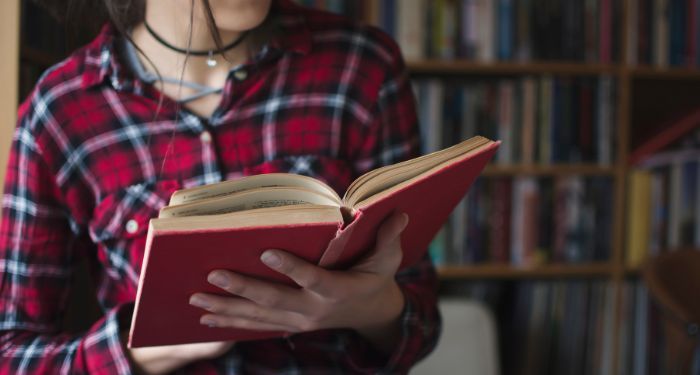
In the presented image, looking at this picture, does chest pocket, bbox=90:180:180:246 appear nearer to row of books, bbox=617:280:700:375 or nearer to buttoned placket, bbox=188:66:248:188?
buttoned placket, bbox=188:66:248:188

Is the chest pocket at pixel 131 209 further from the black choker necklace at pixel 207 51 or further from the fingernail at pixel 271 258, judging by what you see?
the fingernail at pixel 271 258

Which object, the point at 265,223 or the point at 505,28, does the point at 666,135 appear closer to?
the point at 505,28

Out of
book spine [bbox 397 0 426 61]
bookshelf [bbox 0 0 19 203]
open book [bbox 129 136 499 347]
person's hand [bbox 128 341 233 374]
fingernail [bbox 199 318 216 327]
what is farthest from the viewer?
book spine [bbox 397 0 426 61]

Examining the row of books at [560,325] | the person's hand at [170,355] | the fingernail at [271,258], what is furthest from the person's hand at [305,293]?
the row of books at [560,325]

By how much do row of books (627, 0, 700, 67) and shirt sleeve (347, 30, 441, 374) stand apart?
1.31 meters

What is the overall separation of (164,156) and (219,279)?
273mm

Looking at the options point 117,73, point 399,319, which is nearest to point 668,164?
point 399,319

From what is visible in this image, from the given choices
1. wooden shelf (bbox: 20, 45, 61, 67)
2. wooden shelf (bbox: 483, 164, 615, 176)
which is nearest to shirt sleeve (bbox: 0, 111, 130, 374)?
wooden shelf (bbox: 20, 45, 61, 67)

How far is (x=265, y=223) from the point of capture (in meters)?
0.54

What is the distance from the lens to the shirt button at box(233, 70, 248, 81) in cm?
84

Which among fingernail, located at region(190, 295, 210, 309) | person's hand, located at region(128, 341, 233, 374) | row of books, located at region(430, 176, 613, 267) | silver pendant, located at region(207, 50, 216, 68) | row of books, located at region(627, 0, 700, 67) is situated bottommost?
row of books, located at region(430, 176, 613, 267)

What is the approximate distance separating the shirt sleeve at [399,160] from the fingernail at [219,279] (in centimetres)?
26

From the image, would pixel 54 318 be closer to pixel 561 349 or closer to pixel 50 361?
pixel 50 361

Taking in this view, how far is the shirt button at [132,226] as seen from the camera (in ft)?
2.67
